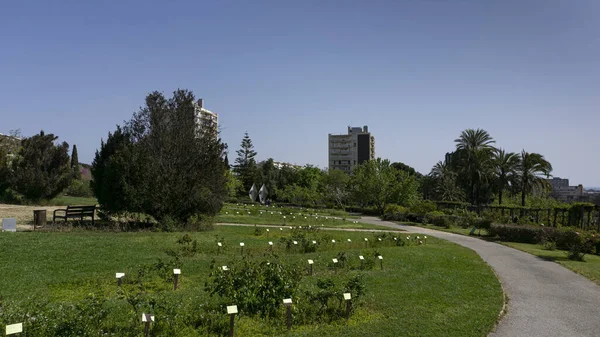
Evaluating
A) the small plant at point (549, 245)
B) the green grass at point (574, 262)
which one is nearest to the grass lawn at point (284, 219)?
the small plant at point (549, 245)

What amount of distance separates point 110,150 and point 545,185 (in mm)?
41041

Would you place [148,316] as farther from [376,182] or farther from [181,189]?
[376,182]

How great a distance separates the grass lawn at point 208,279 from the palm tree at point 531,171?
30.6 meters

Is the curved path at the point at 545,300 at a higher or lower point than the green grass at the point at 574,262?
higher

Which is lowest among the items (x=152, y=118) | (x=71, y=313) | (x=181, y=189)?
(x=71, y=313)

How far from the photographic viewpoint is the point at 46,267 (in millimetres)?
9992

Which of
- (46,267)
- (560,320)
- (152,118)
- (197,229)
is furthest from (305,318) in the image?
(152,118)

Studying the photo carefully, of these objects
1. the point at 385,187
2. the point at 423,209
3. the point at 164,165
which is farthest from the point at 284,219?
the point at 385,187

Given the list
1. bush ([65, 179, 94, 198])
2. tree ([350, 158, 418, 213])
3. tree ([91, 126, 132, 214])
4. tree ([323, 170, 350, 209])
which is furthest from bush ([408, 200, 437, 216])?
bush ([65, 179, 94, 198])

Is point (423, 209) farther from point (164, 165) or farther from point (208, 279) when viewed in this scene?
point (208, 279)

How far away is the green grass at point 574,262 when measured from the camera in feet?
43.7

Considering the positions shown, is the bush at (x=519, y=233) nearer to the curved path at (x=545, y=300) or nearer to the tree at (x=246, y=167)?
the curved path at (x=545, y=300)

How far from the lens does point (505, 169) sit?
4334 cm

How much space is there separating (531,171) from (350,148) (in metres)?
86.3
